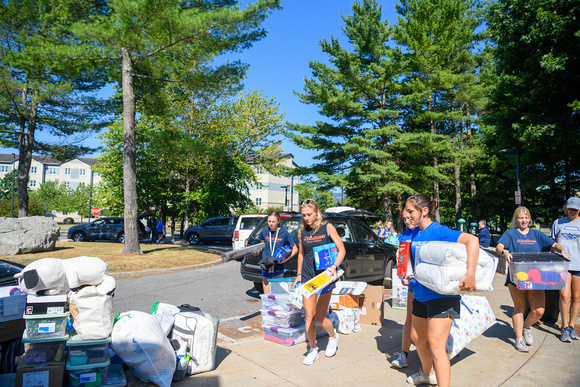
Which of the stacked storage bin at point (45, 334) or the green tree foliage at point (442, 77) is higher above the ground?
the green tree foliage at point (442, 77)

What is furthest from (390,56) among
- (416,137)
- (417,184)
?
(417,184)

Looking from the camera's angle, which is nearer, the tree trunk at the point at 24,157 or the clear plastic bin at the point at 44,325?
the clear plastic bin at the point at 44,325

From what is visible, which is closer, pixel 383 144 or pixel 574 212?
pixel 574 212

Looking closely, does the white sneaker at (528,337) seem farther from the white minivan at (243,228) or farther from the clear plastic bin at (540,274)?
the white minivan at (243,228)

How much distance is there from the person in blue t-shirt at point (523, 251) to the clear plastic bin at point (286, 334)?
2700mm

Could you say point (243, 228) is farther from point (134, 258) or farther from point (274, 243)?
point (274, 243)

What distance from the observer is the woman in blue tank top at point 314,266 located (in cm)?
423

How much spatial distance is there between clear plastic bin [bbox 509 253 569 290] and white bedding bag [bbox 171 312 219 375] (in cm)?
369

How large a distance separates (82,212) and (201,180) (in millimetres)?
48802

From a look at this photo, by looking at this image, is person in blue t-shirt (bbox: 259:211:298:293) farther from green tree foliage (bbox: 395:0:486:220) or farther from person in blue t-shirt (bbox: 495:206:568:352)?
green tree foliage (bbox: 395:0:486:220)

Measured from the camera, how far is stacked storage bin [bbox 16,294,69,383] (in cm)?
315

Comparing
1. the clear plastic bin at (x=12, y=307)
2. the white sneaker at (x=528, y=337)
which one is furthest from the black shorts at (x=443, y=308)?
the clear plastic bin at (x=12, y=307)

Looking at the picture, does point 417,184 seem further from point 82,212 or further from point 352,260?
point 82,212

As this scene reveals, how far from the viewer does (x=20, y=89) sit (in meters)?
19.0
